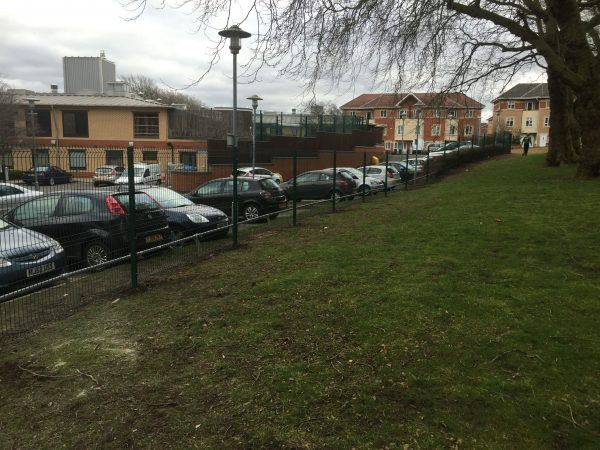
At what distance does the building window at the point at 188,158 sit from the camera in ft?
27.8

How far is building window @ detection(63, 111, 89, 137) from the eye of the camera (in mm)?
45969

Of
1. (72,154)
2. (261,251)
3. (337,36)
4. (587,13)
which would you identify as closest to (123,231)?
(72,154)

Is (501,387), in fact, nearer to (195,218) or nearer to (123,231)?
(123,231)

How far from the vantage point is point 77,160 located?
6.12 metres

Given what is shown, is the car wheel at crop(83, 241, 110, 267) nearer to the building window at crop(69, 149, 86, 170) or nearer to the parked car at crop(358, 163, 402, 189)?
the building window at crop(69, 149, 86, 170)

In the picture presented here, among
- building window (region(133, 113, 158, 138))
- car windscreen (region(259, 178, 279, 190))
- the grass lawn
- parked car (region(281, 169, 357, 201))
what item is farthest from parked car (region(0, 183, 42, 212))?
building window (region(133, 113, 158, 138))

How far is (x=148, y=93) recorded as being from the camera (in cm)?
7450

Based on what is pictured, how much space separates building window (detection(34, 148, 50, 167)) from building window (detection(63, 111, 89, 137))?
146 ft

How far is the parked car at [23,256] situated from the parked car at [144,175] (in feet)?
3.96

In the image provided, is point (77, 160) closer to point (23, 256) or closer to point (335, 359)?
point (23, 256)

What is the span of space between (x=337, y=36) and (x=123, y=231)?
537cm

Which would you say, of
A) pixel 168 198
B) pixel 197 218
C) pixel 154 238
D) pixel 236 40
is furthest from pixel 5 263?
pixel 236 40

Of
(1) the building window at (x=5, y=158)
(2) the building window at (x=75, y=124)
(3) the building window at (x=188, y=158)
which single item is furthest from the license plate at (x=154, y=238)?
(2) the building window at (x=75, y=124)

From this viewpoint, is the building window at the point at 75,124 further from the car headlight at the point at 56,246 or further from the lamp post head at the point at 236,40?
the car headlight at the point at 56,246
